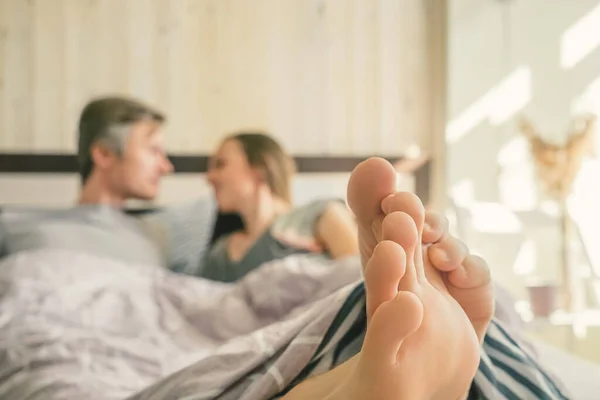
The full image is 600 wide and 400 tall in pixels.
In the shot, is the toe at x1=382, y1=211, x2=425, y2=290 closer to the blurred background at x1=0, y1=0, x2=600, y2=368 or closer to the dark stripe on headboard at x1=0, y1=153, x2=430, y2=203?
the dark stripe on headboard at x1=0, y1=153, x2=430, y2=203

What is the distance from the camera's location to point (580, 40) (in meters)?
2.01

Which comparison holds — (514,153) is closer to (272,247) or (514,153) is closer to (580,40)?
(580,40)

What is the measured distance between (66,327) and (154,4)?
1494 mm

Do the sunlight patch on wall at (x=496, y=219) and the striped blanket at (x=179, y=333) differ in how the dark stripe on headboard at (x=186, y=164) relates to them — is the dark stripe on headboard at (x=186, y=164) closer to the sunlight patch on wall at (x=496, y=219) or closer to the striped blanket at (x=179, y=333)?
the sunlight patch on wall at (x=496, y=219)

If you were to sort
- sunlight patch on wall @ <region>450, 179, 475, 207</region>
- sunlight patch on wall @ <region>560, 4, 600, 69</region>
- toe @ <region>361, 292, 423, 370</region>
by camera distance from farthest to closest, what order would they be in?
sunlight patch on wall @ <region>450, 179, 475, 207</region> → sunlight patch on wall @ <region>560, 4, 600, 69</region> → toe @ <region>361, 292, 423, 370</region>

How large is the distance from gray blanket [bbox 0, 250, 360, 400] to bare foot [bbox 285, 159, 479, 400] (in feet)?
0.38

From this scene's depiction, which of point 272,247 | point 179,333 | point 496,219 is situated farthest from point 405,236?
point 496,219

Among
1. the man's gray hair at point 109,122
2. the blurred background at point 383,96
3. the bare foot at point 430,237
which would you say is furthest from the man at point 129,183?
the bare foot at point 430,237

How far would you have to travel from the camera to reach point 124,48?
7.06 feet

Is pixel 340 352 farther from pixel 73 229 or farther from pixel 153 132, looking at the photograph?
pixel 153 132

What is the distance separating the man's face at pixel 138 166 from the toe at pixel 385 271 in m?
1.46

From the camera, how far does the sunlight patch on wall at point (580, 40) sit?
1.97 metres

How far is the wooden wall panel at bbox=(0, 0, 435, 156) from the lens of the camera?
2.07 m

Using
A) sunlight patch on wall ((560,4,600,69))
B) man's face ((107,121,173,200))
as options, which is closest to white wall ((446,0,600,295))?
sunlight patch on wall ((560,4,600,69))
